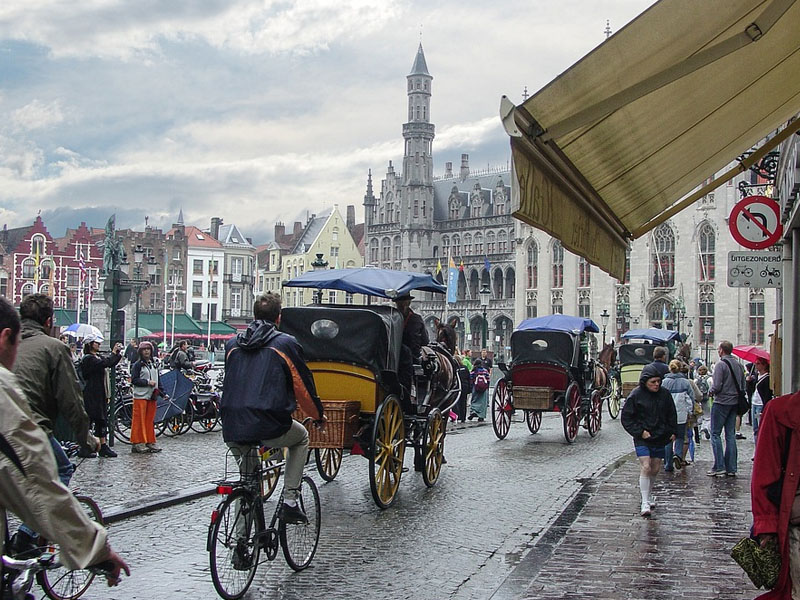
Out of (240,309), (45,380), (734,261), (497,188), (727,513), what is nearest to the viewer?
(45,380)

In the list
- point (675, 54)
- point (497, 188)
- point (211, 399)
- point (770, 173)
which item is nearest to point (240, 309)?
point (497, 188)

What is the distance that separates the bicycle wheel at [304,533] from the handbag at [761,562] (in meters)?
3.35

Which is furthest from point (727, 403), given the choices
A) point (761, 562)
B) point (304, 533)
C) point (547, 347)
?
point (761, 562)

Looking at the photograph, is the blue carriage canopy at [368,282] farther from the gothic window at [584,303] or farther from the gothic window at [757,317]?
the gothic window at [584,303]

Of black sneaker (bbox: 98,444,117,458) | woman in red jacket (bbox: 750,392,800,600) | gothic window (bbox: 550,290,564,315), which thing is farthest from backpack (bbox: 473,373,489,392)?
gothic window (bbox: 550,290,564,315)

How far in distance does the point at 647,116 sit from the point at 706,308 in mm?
63304

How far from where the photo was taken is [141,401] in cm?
1462

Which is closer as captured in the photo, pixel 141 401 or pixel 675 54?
pixel 675 54

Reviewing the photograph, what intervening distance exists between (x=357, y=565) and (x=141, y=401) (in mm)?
8075

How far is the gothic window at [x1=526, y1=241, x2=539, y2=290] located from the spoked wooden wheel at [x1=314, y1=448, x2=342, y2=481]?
6626cm

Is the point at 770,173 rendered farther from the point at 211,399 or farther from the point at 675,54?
the point at 211,399

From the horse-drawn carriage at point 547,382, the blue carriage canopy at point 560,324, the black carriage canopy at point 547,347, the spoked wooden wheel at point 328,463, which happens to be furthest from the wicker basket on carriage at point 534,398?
the spoked wooden wheel at point 328,463

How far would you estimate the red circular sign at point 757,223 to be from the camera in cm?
1083

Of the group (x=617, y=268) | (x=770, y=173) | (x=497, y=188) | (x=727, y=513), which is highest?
(x=497, y=188)
